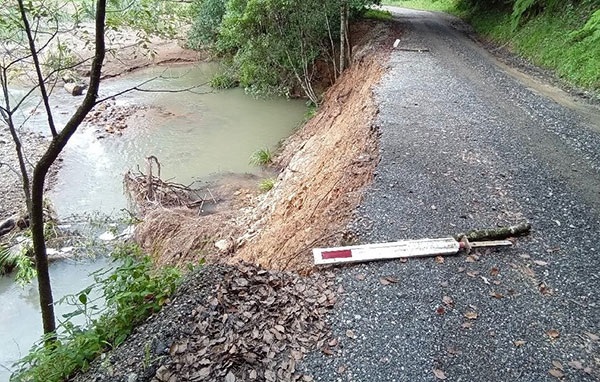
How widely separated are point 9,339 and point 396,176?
252 inches

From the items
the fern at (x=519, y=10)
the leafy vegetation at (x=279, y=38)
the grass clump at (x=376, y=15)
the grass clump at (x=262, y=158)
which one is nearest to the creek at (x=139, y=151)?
the grass clump at (x=262, y=158)

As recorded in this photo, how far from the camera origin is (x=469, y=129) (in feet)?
25.6

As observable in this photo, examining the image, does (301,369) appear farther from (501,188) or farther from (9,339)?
(9,339)

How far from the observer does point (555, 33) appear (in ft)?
42.9

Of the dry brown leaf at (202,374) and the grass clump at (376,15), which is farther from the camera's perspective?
the grass clump at (376,15)

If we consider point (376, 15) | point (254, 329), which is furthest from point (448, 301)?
point (376, 15)

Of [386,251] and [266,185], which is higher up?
[386,251]

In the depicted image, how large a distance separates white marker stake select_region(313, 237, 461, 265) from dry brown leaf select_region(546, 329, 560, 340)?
115 cm

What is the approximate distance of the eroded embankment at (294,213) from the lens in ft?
17.9

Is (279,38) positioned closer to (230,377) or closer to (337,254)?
(337,254)

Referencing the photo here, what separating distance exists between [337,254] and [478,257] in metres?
1.45

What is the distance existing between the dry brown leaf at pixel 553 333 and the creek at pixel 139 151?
6.08 m

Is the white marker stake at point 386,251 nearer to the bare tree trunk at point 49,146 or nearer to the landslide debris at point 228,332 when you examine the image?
the landslide debris at point 228,332

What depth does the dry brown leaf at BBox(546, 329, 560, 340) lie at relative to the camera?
3.60 metres
